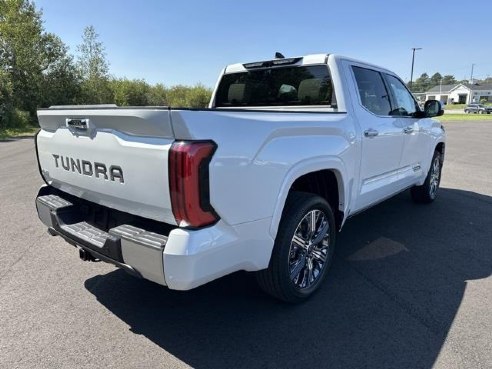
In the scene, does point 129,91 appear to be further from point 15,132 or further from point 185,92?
point 15,132

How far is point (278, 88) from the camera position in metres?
4.37

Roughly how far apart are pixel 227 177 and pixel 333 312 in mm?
1561

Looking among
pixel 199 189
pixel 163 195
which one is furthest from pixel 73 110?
pixel 199 189

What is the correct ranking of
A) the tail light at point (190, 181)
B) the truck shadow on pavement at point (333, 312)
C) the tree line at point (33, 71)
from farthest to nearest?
the tree line at point (33, 71) → the truck shadow on pavement at point (333, 312) → the tail light at point (190, 181)

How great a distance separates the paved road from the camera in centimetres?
253

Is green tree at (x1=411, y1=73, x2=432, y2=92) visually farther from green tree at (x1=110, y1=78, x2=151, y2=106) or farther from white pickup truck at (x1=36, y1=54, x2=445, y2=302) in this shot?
white pickup truck at (x1=36, y1=54, x2=445, y2=302)

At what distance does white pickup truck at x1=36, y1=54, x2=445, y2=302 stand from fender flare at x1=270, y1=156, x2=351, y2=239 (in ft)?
0.04

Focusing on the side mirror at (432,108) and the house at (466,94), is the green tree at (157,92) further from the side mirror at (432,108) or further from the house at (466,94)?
the house at (466,94)

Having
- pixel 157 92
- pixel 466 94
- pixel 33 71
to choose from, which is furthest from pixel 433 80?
pixel 33 71

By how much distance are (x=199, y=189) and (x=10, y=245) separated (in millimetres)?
3463

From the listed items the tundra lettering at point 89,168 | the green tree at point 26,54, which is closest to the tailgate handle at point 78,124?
the tundra lettering at point 89,168

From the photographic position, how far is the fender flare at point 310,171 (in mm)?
2662

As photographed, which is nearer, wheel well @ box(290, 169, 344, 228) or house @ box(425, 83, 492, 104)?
wheel well @ box(290, 169, 344, 228)

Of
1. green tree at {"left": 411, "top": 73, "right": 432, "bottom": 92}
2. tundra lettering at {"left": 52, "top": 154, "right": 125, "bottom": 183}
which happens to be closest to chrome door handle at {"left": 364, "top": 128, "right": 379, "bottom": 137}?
tundra lettering at {"left": 52, "top": 154, "right": 125, "bottom": 183}
